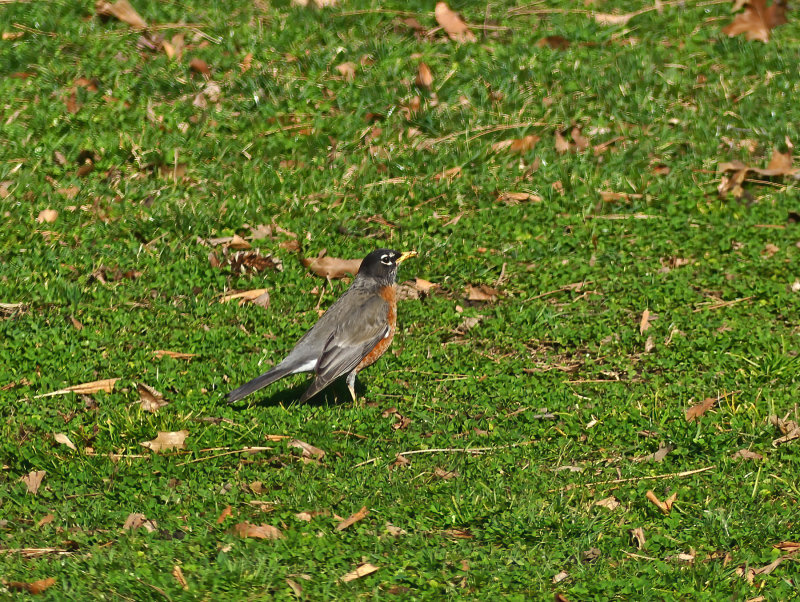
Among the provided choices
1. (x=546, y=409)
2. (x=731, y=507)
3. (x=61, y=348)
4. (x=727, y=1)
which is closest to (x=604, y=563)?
(x=731, y=507)

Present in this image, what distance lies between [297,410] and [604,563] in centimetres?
252

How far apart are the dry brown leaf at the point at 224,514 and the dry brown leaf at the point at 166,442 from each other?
2.61 feet

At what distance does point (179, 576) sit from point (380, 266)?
11.4ft

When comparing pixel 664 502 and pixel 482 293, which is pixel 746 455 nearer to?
pixel 664 502

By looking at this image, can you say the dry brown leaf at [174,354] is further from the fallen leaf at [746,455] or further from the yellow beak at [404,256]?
the fallen leaf at [746,455]

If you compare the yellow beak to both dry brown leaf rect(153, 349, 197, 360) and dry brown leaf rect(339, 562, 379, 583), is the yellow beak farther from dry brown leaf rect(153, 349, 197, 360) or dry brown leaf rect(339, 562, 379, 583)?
dry brown leaf rect(339, 562, 379, 583)

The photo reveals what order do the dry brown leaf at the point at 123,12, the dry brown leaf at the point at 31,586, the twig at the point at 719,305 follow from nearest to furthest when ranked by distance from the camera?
the dry brown leaf at the point at 31,586
the twig at the point at 719,305
the dry brown leaf at the point at 123,12

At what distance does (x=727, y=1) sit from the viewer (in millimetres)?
12719

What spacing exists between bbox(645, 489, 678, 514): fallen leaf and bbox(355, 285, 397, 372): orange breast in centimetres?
227

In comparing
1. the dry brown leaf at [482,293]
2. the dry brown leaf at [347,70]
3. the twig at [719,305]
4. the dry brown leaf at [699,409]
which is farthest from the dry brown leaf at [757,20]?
the dry brown leaf at [699,409]

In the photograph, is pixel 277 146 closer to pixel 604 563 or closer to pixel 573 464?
pixel 573 464

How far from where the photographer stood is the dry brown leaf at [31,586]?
5262mm

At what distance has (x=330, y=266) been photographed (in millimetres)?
9305

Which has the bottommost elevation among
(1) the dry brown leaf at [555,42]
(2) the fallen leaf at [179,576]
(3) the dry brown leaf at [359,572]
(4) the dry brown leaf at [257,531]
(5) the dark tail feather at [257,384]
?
(3) the dry brown leaf at [359,572]
